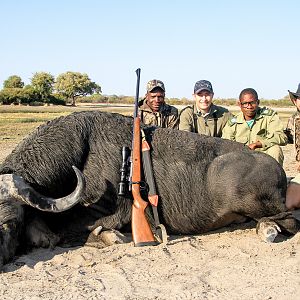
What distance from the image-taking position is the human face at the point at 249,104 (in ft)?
30.6

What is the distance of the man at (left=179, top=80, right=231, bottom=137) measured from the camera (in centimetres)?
1043

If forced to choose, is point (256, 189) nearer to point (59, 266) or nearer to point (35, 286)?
point (59, 266)

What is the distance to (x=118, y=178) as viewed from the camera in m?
7.29

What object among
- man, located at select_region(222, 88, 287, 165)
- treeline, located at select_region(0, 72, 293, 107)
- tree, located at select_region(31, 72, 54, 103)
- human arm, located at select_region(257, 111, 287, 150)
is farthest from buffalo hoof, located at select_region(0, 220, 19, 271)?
tree, located at select_region(31, 72, 54, 103)

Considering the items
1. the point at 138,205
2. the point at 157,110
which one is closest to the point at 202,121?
the point at 157,110

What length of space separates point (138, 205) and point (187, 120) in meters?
3.98

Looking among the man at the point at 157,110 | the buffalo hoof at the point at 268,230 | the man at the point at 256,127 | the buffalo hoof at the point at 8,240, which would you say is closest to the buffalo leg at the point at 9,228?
the buffalo hoof at the point at 8,240

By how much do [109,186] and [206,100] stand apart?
401 centimetres

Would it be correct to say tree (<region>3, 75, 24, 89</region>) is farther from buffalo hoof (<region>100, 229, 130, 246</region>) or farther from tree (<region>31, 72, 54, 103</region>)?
buffalo hoof (<region>100, 229, 130, 246</region>)

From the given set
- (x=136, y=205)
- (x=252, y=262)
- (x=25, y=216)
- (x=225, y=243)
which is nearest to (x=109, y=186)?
(x=136, y=205)

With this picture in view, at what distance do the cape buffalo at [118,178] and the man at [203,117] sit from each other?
257 centimetres

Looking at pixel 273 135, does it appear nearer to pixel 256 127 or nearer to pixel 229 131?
pixel 256 127

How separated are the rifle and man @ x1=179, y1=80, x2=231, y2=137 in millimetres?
3137

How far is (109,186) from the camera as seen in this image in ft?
23.6
